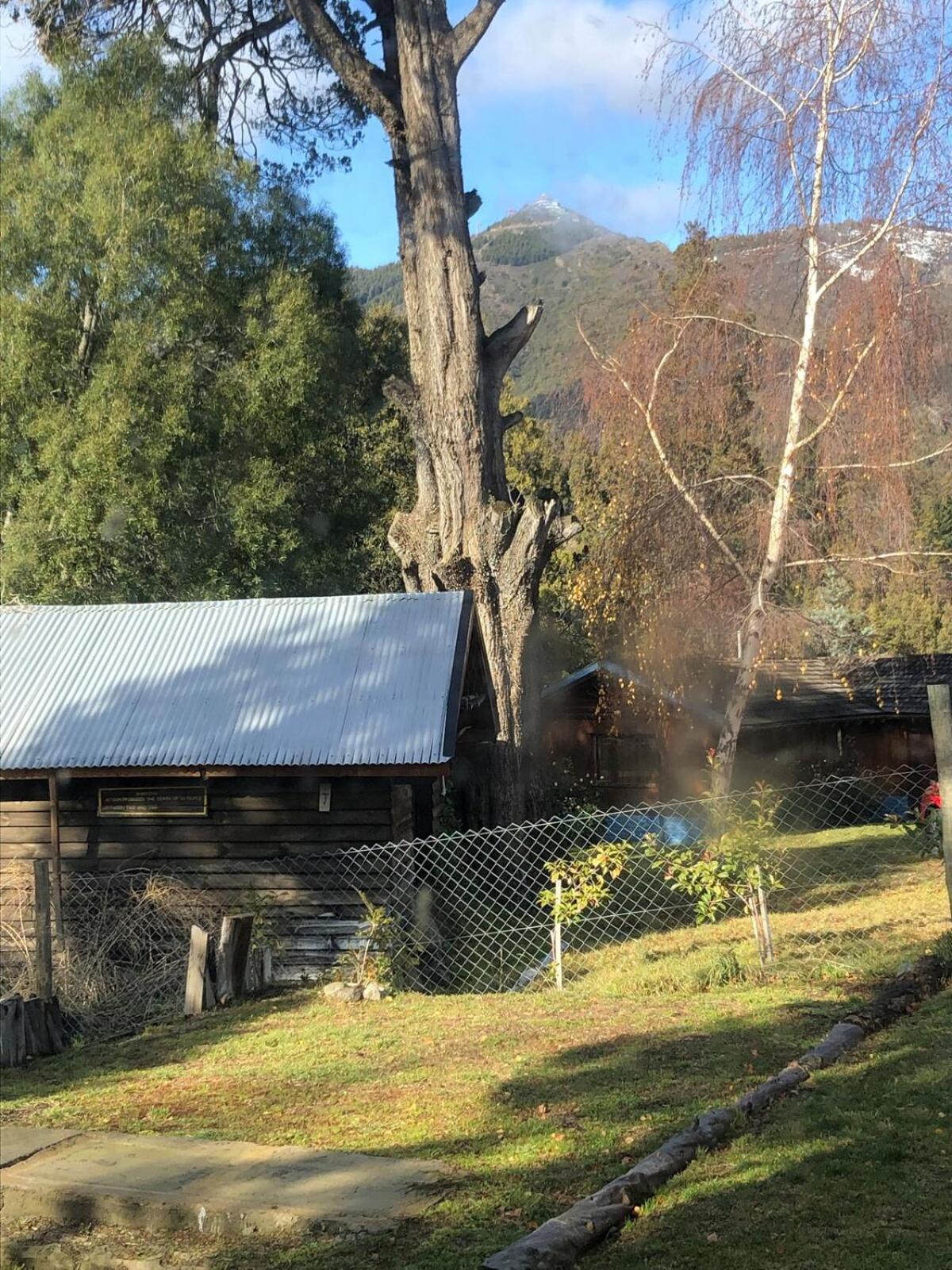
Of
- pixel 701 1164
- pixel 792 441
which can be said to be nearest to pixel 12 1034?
pixel 701 1164

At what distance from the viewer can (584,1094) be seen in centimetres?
639

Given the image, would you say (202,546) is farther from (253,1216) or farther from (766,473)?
(253,1216)

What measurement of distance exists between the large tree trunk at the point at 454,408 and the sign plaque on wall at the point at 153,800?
419 centimetres

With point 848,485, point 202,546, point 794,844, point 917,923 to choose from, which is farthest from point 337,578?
point 917,923

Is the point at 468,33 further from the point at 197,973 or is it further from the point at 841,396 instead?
the point at 197,973

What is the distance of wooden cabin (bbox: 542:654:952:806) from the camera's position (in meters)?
25.4

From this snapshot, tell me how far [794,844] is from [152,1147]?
18.4 m

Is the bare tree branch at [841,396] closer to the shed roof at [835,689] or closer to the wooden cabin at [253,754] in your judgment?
the wooden cabin at [253,754]

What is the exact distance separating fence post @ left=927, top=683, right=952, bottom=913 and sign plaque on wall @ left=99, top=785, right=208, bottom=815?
6578 millimetres

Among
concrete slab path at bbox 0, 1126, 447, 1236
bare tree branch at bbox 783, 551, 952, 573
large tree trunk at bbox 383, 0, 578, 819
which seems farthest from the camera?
large tree trunk at bbox 383, 0, 578, 819

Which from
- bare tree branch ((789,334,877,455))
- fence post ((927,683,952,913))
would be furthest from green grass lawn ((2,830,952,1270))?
bare tree branch ((789,334,877,455))

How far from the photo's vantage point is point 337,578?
23.6 m

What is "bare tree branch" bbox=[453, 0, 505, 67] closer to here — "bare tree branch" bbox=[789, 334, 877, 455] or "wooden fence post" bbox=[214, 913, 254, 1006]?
"bare tree branch" bbox=[789, 334, 877, 455]

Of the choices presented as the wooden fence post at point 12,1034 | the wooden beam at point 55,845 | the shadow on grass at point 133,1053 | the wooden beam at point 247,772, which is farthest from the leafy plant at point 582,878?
the wooden beam at point 55,845
